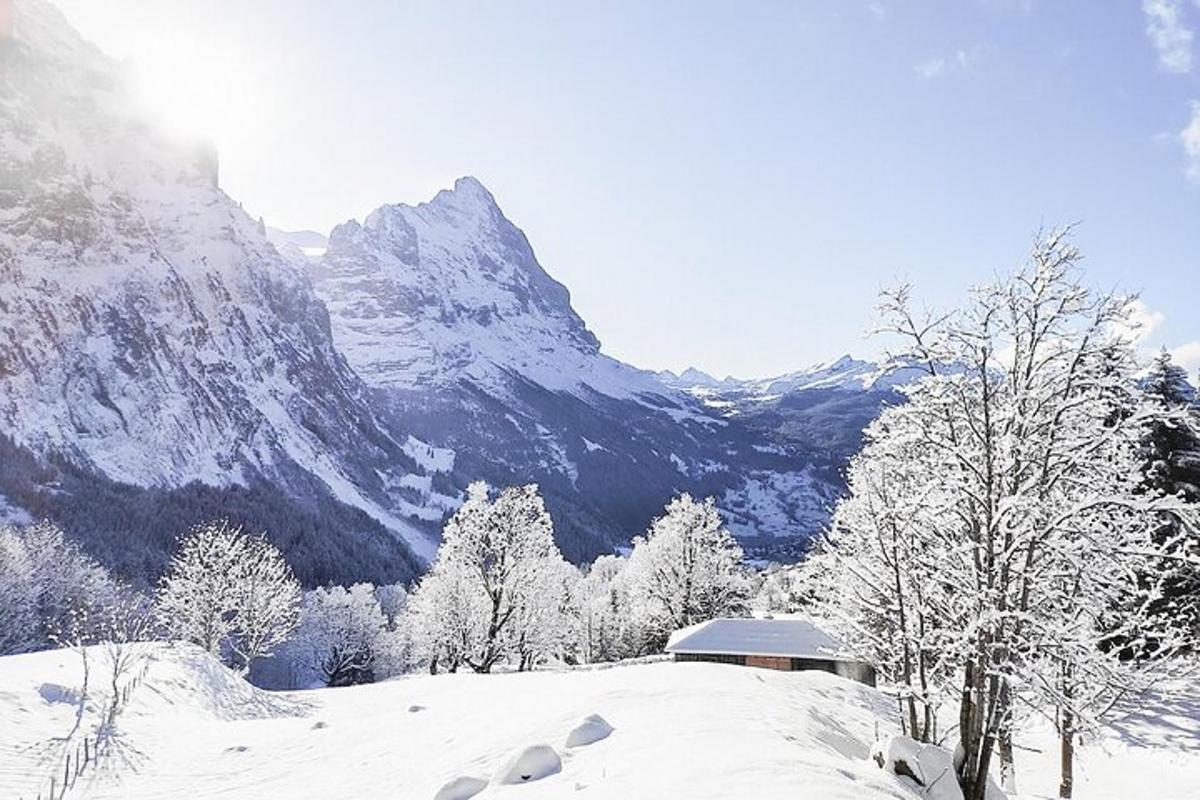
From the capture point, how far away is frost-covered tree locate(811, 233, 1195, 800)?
11.2 m

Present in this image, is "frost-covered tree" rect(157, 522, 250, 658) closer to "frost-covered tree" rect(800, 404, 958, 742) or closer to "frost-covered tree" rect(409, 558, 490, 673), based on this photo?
"frost-covered tree" rect(409, 558, 490, 673)

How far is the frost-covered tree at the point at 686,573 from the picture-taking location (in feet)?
171

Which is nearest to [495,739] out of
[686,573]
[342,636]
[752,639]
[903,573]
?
[903,573]

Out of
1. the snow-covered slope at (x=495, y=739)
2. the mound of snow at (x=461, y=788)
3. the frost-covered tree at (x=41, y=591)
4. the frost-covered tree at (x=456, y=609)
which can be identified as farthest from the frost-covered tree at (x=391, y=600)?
the mound of snow at (x=461, y=788)

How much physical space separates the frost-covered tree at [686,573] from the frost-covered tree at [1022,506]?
38.2 meters

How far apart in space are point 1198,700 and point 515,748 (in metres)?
31.8

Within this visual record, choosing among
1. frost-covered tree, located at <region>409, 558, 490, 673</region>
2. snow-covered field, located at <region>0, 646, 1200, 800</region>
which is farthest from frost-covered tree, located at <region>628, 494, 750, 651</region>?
snow-covered field, located at <region>0, 646, 1200, 800</region>

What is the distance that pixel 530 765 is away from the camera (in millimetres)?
12523

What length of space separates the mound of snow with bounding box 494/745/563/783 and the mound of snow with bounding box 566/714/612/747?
0.81 meters

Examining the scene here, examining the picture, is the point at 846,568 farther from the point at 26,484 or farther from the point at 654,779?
the point at 26,484

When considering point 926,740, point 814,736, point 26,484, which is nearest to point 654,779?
point 814,736

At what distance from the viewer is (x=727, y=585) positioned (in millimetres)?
54312

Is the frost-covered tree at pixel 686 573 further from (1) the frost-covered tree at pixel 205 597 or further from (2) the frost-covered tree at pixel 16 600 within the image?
(2) the frost-covered tree at pixel 16 600

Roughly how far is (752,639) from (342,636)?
74.0 meters
